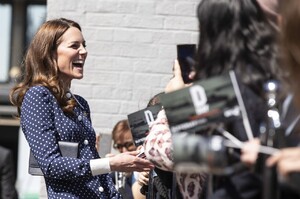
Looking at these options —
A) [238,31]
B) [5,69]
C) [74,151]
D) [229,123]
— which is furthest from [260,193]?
[5,69]

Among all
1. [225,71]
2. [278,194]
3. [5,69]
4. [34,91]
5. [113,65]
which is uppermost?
[225,71]

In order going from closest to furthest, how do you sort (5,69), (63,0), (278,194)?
(278,194) → (63,0) → (5,69)

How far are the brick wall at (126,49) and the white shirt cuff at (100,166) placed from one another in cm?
257

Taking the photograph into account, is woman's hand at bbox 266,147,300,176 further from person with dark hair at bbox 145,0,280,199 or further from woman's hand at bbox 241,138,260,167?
person with dark hair at bbox 145,0,280,199

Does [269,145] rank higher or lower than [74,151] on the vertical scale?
higher

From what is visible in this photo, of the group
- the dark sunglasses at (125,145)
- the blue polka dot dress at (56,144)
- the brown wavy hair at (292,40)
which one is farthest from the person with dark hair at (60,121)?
the dark sunglasses at (125,145)

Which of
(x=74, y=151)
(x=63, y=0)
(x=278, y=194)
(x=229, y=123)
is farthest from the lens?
(x=63, y=0)

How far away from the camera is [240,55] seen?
11.4ft

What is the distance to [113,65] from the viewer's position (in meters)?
7.44

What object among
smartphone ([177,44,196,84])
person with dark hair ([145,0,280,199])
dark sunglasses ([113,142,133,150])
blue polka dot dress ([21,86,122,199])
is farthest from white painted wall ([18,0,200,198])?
person with dark hair ([145,0,280,199])

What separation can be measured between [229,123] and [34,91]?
170 cm

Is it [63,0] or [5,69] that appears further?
[5,69]

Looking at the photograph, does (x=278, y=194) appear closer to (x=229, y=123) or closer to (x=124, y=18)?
(x=229, y=123)

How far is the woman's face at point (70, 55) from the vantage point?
5.15m
